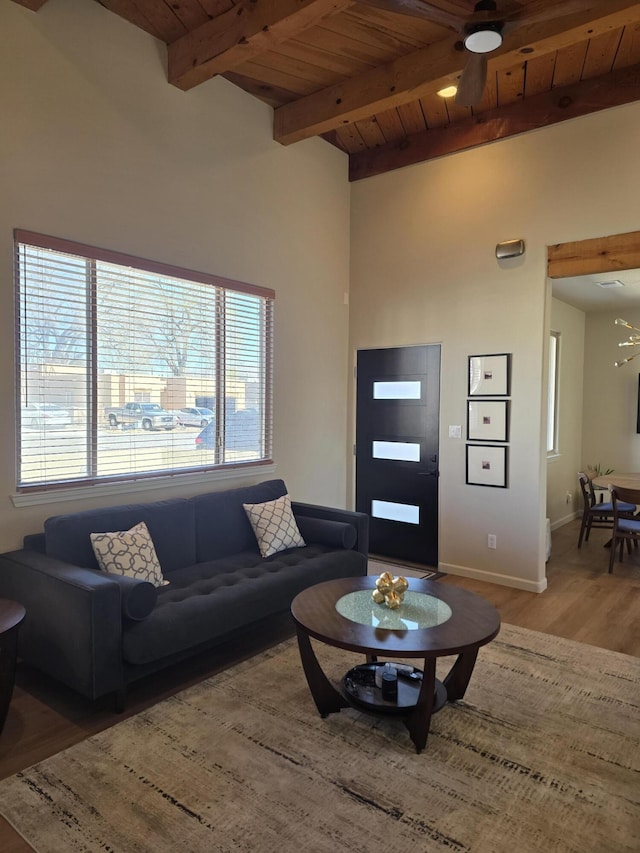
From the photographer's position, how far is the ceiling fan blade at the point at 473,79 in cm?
277

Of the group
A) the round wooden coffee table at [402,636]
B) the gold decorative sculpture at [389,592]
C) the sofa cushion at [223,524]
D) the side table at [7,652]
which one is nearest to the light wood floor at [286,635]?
the side table at [7,652]

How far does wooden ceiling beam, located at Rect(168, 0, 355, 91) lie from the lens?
308cm

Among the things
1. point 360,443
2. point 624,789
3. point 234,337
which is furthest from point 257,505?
point 624,789

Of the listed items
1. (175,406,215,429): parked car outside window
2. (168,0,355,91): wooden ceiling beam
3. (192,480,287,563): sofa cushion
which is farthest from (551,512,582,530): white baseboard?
(168,0,355,91): wooden ceiling beam

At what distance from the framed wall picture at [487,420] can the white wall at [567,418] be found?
2.18m

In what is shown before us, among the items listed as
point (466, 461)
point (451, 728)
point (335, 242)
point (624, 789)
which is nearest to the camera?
point (624, 789)

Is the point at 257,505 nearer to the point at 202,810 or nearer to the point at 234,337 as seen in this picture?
the point at 234,337

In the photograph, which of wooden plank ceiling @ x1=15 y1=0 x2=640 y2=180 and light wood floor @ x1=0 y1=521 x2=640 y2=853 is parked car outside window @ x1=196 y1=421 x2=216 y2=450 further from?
wooden plank ceiling @ x1=15 y1=0 x2=640 y2=180

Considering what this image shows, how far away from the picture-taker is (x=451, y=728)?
2531 millimetres

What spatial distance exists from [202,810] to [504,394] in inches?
142

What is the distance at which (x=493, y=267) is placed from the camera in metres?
4.64

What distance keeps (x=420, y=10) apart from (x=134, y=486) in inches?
120

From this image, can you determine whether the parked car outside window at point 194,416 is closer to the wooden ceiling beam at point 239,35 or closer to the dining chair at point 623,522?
the wooden ceiling beam at point 239,35

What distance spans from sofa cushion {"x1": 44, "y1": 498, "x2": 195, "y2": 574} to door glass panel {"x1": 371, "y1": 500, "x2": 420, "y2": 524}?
2208mm
